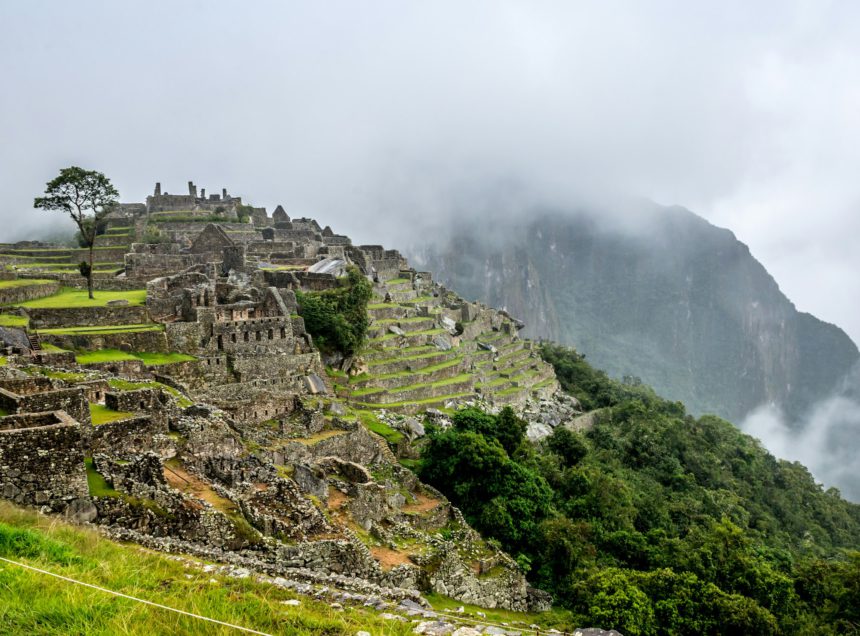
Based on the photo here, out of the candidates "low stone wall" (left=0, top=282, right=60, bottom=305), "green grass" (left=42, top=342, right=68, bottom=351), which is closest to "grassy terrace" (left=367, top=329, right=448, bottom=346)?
"low stone wall" (left=0, top=282, right=60, bottom=305)

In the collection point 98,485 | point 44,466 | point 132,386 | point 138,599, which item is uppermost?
point 132,386

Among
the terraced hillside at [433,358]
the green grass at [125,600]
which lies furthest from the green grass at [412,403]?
the green grass at [125,600]

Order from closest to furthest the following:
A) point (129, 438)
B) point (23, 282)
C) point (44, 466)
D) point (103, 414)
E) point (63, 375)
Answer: point (44, 466) → point (129, 438) → point (103, 414) → point (63, 375) → point (23, 282)

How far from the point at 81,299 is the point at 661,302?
170 meters

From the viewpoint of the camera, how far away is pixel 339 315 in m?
28.3

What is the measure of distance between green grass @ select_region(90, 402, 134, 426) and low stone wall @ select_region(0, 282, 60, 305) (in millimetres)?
12810

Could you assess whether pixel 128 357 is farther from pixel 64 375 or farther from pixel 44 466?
pixel 44 466

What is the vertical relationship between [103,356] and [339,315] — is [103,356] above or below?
below

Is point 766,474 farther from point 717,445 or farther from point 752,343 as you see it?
point 752,343

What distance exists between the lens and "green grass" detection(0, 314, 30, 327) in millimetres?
18969

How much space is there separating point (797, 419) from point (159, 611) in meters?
175

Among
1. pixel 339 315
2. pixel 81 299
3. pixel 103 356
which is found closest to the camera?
pixel 103 356

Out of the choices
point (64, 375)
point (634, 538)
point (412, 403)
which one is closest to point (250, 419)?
point (64, 375)

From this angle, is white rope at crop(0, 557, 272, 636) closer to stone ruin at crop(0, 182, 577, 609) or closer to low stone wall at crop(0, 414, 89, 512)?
low stone wall at crop(0, 414, 89, 512)
